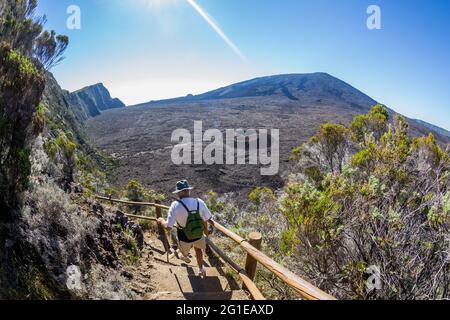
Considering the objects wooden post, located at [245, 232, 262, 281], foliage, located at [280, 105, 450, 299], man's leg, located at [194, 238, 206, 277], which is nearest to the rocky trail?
man's leg, located at [194, 238, 206, 277]

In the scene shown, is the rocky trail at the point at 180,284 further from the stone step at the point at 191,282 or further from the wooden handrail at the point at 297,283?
the wooden handrail at the point at 297,283

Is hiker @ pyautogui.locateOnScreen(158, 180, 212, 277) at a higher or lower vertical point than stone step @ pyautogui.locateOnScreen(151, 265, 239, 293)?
higher

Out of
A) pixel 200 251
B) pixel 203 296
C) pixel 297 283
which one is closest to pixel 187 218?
pixel 200 251

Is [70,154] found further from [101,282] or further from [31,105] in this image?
[101,282]

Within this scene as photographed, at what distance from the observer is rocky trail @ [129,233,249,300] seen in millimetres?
3799

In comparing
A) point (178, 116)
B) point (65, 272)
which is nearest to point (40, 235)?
point (65, 272)

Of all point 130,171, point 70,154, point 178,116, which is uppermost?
point 178,116

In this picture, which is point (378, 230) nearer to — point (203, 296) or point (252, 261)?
point (252, 261)

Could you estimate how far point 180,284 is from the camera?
4.48 meters

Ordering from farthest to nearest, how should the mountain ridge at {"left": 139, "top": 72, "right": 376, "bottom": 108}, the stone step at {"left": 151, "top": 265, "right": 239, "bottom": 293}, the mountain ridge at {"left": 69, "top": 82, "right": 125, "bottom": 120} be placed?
the mountain ridge at {"left": 69, "top": 82, "right": 125, "bottom": 120}, the mountain ridge at {"left": 139, "top": 72, "right": 376, "bottom": 108}, the stone step at {"left": 151, "top": 265, "right": 239, "bottom": 293}

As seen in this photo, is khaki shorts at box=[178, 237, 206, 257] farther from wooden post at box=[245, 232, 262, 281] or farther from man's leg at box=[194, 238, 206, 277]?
wooden post at box=[245, 232, 262, 281]

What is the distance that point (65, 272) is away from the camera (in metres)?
3.43
